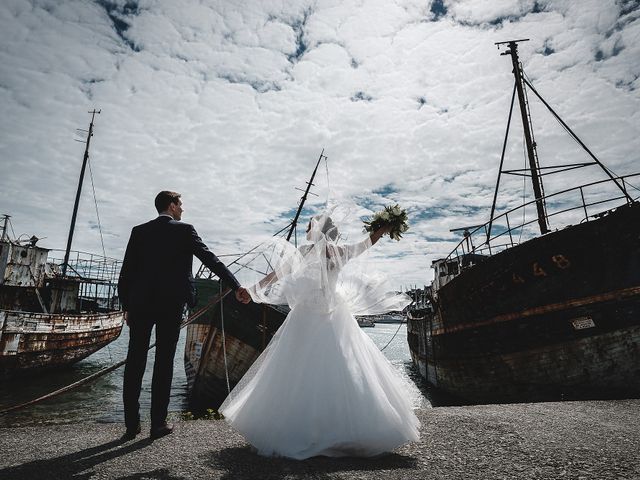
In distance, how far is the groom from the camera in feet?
10.1

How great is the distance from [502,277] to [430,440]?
20.2 ft

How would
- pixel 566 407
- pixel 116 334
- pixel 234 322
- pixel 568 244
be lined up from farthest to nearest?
pixel 116 334
pixel 234 322
pixel 568 244
pixel 566 407

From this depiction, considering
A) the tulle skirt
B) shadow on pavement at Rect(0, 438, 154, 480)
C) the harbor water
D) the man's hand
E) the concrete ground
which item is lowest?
the harbor water

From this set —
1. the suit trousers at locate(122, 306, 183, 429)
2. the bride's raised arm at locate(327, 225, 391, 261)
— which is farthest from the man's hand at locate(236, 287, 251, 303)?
the bride's raised arm at locate(327, 225, 391, 261)

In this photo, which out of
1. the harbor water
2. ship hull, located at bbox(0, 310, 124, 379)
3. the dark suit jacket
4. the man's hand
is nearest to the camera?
the dark suit jacket

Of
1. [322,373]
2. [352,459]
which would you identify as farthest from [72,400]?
[352,459]

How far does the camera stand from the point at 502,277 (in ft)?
26.8

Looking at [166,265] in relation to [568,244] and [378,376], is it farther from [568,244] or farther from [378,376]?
[568,244]

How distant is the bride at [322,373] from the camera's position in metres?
2.63

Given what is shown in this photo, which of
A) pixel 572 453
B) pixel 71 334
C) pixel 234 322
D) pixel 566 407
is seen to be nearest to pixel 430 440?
pixel 572 453

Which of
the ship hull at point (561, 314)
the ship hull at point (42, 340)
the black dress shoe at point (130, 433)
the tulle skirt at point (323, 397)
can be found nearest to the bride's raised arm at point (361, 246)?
the tulle skirt at point (323, 397)

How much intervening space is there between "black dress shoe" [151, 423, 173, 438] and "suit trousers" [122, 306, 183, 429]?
0.12 ft

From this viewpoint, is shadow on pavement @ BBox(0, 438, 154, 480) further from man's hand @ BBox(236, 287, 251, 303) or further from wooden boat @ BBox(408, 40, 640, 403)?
wooden boat @ BBox(408, 40, 640, 403)

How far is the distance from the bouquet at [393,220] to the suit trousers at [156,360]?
87.1 inches
